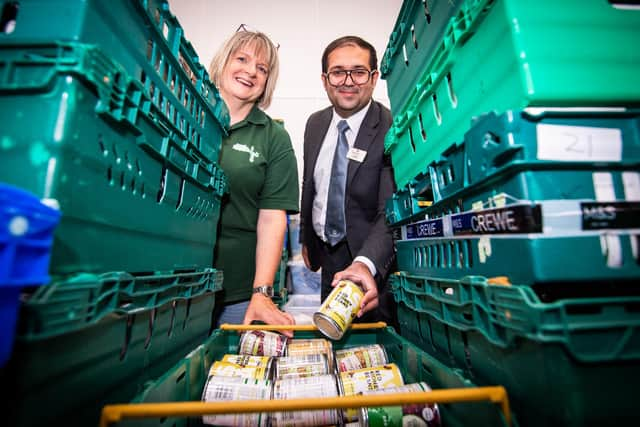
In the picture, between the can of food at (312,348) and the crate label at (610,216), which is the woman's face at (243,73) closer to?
the can of food at (312,348)

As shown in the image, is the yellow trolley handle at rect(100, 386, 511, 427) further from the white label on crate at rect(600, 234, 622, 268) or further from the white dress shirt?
the white dress shirt

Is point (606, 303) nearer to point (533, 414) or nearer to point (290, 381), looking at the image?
point (533, 414)

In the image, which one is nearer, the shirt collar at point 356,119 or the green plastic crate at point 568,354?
the green plastic crate at point 568,354

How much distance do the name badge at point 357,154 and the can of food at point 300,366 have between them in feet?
3.01

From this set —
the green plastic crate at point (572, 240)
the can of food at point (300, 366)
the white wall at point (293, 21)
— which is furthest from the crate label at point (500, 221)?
the white wall at point (293, 21)

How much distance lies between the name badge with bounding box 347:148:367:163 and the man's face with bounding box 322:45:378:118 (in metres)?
0.32

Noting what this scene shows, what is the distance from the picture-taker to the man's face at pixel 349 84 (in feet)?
4.67

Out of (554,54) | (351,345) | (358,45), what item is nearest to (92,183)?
(554,54)

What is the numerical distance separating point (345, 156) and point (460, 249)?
3.35ft

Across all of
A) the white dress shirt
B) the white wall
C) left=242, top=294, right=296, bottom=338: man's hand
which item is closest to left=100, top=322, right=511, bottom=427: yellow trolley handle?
left=242, top=294, right=296, bottom=338: man's hand

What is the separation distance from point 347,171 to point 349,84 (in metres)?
0.48

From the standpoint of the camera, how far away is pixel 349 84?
146 cm

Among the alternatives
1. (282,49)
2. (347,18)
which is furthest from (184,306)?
(347,18)

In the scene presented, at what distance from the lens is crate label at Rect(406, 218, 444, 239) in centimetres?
59
